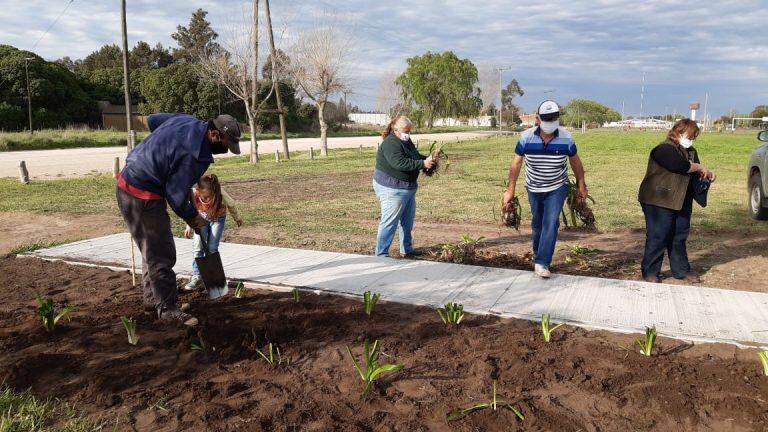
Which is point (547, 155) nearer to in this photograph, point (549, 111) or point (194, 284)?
point (549, 111)

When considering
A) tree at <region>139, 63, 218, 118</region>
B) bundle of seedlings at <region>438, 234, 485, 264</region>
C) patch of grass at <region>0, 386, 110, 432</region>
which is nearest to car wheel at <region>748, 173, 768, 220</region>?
bundle of seedlings at <region>438, 234, 485, 264</region>

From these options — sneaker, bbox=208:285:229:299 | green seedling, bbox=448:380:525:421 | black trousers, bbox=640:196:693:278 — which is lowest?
green seedling, bbox=448:380:525:421

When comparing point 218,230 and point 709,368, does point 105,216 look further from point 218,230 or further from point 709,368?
point 709,368

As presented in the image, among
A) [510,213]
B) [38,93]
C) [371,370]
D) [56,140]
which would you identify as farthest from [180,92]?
[371,370]

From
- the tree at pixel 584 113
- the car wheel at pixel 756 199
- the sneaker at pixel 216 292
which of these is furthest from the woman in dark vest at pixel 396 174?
the tree at pixel 584 113

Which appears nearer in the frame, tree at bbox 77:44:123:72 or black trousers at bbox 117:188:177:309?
black trousers at bbox 117:188:177:309

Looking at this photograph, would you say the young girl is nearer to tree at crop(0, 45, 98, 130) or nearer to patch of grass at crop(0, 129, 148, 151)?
patch of grass at crop(0, 129, 148, 151)

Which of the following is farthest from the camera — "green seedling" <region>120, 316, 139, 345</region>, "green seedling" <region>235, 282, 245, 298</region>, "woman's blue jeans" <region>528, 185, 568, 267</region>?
"woman's blue jeans" <region>528, 185, 568, 267</region>

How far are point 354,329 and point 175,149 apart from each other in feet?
6.03

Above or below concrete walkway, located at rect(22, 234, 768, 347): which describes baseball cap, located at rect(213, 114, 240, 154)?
above

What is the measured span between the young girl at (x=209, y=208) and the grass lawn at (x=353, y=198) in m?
2.16

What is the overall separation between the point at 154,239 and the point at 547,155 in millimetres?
3493

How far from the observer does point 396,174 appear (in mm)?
6098

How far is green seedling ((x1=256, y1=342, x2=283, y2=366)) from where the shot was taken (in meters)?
3.53
